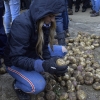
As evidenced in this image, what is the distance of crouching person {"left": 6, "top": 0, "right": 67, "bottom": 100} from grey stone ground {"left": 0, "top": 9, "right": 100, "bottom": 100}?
0.55 feet

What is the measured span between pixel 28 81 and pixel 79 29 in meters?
2.55

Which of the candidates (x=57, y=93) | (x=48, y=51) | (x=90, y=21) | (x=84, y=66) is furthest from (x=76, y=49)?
(x=90, y=21)

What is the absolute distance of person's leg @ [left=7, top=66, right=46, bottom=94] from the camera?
212 centimetres

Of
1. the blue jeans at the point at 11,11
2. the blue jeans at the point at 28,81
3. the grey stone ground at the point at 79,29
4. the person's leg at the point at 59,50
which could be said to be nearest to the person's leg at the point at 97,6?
the grey stone ground at the point at 79,29

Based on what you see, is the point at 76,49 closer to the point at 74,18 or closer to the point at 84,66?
the point at 84,66

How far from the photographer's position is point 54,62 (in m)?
1.98

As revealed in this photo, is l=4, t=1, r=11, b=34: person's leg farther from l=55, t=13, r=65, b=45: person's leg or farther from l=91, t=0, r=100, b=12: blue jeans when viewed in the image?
l=91, t=0, r=100, b=12: blue jeans

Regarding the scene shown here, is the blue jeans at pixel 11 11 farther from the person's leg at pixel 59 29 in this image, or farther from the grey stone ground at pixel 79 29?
the grey stone ground at pixel 79 29

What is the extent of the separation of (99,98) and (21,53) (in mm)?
1018

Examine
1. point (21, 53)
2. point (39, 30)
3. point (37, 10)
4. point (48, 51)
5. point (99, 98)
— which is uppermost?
point (37, 10)

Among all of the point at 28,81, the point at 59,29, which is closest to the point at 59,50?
the point at 28,81

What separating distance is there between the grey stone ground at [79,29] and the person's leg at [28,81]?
226 mm

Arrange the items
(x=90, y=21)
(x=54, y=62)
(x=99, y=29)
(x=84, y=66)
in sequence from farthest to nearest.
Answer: (x=90, y=21) < (x=99, y=29) < (x=84, y=66) < (x=54, y=62)

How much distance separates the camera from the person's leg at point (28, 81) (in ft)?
6.95
